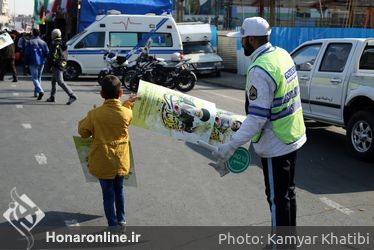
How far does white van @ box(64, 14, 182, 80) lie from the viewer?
63.0 ft

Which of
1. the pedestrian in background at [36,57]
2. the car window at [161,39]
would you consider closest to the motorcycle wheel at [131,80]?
the pedestrian in background at [36,57]

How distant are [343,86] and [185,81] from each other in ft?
27.7

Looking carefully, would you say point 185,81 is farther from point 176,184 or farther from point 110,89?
Answer: point 110,89

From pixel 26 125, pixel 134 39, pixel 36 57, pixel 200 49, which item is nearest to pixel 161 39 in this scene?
pixel 134 39

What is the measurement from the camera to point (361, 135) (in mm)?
7652

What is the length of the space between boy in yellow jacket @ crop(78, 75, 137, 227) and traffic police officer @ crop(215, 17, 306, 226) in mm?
1061

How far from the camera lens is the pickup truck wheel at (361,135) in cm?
747

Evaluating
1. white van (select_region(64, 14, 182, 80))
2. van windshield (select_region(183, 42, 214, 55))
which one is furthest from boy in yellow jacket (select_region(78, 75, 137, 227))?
van windshield (select_region(183, 42, 214, 55))

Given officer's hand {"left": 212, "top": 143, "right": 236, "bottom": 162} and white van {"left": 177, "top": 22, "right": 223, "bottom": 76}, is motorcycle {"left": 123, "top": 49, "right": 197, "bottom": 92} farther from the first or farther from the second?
officer's hand {"left": 212, "top": 143, "right": 236, "bottom": 162}

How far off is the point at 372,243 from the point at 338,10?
27332 mm

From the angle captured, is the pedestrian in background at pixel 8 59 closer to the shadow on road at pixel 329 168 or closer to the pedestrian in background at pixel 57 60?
the pedestrian in background at pixel 57 60

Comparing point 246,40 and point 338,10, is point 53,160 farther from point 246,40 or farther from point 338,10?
point 338,10

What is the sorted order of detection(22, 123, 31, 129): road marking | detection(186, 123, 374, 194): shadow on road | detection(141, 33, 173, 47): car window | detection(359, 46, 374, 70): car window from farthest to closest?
detection(141, 33, 173, 47): car window < detection(22, 123, 31, 129): road marking < detection(359, 46, 374, 70): car window < detection(186, 123, 374, 194): shadow on road

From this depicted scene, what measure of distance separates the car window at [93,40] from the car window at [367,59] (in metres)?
13.0
